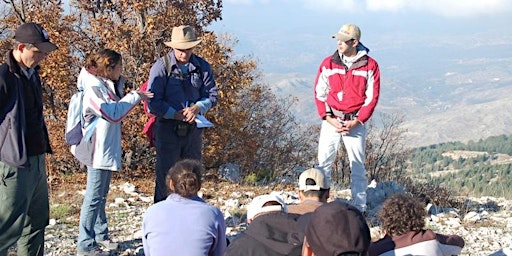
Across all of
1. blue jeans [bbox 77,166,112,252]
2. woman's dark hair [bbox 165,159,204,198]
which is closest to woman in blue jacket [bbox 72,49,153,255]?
blue jeans [bbox 77,166,112,252]

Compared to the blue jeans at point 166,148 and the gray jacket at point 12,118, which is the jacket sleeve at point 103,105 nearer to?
the gray jacket at point 12,118

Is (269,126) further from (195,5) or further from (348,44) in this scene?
(348,44)

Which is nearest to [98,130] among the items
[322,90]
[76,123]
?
[76,123]

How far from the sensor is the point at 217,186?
9.91 meters

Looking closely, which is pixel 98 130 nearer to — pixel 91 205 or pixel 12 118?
pixel 91 205

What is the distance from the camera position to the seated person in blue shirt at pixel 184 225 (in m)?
3.96

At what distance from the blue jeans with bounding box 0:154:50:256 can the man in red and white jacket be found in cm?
318

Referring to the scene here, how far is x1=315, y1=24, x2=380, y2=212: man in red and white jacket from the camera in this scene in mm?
6559

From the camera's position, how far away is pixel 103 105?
503cm

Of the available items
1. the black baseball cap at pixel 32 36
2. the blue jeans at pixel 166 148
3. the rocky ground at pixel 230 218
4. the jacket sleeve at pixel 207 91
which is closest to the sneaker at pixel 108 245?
the rocky ground at pixel 230 218

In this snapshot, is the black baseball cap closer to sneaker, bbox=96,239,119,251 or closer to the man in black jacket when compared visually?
the man in black jacket

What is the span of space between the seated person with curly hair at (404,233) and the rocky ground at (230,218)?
176 cm

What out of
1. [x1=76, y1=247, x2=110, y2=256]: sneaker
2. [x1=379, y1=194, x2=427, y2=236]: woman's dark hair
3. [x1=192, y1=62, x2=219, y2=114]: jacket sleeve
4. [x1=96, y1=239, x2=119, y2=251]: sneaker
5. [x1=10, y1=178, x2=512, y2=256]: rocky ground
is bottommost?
[x1=10, y1=178, x2=512, y2=256]: rocky ground

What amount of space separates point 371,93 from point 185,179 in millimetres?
3164
